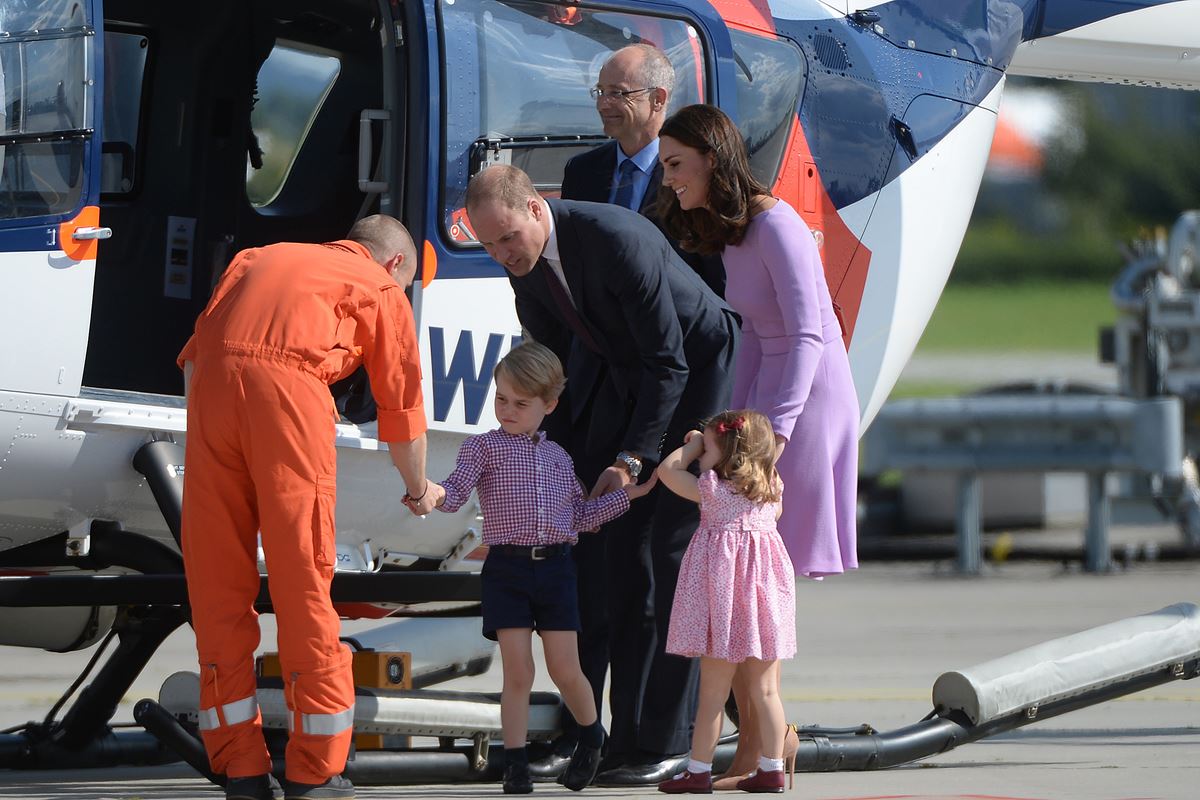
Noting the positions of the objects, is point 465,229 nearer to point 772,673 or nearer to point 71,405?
point 71,405

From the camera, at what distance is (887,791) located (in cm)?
523

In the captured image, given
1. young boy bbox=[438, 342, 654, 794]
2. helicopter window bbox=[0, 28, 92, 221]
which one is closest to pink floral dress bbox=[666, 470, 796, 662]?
young boy bbox=[438, 342, 654, 794]

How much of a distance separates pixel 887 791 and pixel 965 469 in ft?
24.0

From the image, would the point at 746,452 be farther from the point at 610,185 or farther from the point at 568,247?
the point at 610,185

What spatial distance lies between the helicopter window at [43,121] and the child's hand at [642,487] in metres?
1.74

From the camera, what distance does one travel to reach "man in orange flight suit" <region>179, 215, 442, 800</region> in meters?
4.32

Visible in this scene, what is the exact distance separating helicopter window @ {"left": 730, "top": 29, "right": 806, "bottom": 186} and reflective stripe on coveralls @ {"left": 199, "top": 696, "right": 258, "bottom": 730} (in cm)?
272

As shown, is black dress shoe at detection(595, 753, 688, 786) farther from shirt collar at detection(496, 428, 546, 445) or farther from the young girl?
shirt collar at detection(496, 428, 546, 445)

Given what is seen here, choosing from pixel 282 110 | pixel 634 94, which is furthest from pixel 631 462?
pixel 282 110

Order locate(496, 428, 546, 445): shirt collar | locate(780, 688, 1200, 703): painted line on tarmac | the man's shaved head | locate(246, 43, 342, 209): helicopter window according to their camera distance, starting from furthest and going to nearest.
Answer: locate(780, 688, 1200, 703): painted line on tarmac
locate(246, 43, 342, 209): helicopter window
locate(496, 428, 546, 445): shirt collar
the man's shaved head

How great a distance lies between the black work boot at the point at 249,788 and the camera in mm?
4449

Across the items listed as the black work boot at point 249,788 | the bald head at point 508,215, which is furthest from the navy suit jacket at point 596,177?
the black work boot at point 249,788

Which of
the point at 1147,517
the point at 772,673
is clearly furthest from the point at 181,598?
the point at 1147,517

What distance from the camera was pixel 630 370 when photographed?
4.91m
